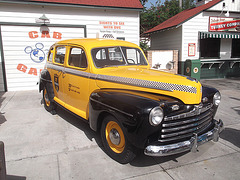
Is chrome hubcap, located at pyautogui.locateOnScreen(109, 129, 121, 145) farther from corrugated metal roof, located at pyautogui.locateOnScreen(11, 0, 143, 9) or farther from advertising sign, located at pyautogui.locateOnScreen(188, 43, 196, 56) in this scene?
advertising sign, located at pyautogui.locateOnScreen(188, 43, 196, 56)

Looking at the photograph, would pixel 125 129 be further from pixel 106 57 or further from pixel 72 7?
pixel 72 7

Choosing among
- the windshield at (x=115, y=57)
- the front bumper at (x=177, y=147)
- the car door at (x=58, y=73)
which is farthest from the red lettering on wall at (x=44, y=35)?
the front bumper at (x=177, y=147)

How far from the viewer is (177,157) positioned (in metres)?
3.35

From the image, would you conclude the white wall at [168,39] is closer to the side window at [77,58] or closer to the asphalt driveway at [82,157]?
the asphalt driveway at [82,157]

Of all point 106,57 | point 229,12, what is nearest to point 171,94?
point 106,57

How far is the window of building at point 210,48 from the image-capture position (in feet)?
37.4

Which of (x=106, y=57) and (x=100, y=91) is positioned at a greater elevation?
(x=106, y=57)

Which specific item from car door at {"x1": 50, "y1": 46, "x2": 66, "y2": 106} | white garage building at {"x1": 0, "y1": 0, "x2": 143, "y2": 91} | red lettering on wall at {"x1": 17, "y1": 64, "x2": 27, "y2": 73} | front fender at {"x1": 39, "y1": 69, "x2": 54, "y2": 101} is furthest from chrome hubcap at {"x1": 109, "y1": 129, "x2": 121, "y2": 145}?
red lettering on wall at {"x1": 17, "y1": 64, "x2": 27, "y2": 73}

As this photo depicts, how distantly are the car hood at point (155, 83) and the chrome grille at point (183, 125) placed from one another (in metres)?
0.19

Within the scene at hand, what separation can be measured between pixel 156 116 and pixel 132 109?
0.32 meters

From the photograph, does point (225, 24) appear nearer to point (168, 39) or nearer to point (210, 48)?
point (210, 48)

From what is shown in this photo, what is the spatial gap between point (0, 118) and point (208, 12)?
35.6 ft

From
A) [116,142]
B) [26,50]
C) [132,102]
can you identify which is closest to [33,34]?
[26,50]

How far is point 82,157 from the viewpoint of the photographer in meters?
3.38
